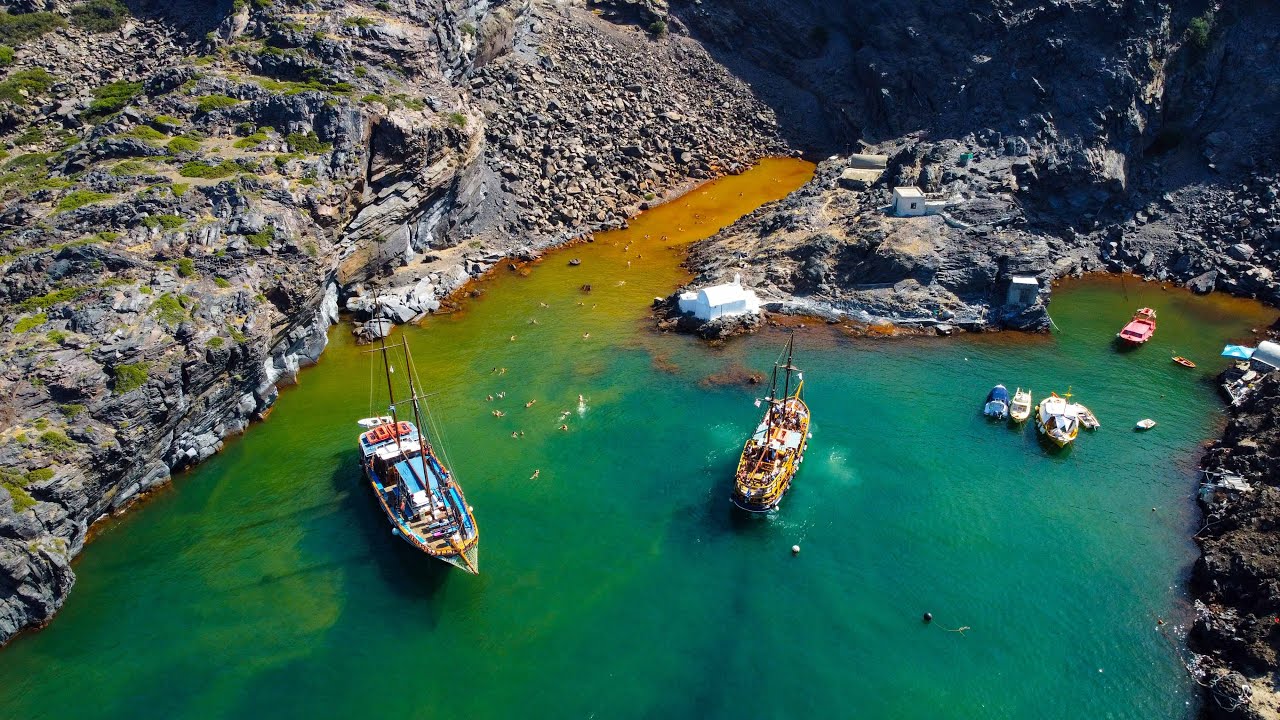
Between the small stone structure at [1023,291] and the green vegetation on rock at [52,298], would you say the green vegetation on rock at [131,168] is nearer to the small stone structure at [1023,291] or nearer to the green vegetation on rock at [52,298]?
the green vegetation on rock at [52,298]

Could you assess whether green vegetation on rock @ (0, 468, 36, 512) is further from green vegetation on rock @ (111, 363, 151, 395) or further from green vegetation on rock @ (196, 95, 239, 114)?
green vegetation on rock @ (196, 95, 239, 114)

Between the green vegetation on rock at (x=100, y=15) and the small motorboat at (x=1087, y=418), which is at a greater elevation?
the green vegetation on rock at (x=100, y=15)

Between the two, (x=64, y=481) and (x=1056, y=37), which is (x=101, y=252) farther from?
(x=1056, y=37)

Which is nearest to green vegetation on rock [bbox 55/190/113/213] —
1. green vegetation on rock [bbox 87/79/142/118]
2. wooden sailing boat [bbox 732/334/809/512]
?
green vegetation on rock [bbox 87/79/142/118]

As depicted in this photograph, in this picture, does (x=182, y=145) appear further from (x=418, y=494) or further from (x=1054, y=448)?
(x=1054, y=448)

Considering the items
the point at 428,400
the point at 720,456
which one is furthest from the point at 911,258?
the point at 428,400

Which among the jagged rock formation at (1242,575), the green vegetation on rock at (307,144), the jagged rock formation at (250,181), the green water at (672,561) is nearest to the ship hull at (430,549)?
the green water at (672,561)
